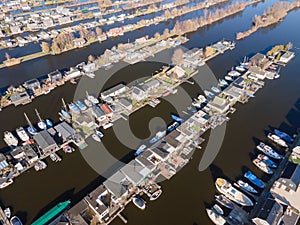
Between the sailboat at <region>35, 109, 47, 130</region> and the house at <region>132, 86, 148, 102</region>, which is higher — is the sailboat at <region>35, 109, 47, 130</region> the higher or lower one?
the higher one

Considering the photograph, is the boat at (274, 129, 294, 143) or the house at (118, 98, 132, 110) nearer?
the boat at (274, 129, 294, 143)

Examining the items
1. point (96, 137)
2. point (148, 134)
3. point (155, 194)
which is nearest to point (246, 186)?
point (155, 194)

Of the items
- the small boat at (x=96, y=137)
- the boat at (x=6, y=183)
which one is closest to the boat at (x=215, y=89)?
the small boat at (x=96, y=137)

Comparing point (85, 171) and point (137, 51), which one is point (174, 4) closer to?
point (137, 51)

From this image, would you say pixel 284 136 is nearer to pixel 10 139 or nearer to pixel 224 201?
pixel 224 201

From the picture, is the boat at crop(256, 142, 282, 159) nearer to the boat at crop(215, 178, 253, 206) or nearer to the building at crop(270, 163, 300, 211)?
the building at crop(270, 163, 300, 211)

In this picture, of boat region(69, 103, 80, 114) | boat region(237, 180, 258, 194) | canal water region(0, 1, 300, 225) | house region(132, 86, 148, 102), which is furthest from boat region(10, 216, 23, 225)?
boat region(237, 180, 258, 194)

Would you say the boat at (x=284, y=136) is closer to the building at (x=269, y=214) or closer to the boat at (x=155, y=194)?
the building at (x=269, y=214)
